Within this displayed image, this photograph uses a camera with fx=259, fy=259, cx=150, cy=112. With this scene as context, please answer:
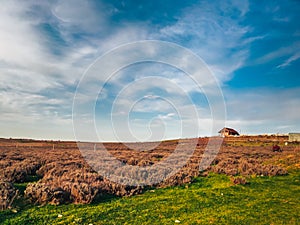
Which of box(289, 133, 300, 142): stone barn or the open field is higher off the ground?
box(289, 133, 300, 142): stone barn

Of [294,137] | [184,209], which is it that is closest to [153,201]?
[184,209]

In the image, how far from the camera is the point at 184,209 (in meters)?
9.21

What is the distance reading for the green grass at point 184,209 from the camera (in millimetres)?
7992

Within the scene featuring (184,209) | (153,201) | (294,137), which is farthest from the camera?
(294,137)

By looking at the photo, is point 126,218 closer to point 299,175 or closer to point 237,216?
point 237,216

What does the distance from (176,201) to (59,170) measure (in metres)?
7.45

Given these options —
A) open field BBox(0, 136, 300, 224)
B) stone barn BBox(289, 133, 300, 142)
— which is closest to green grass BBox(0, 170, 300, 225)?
open field BBox(0, 136, 300, 224)

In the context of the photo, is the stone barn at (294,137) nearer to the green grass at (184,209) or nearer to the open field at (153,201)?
the open field at (153,201)

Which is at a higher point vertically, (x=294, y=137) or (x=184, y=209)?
(x=294, y=137)

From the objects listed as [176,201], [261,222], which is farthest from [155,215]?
[261,222]

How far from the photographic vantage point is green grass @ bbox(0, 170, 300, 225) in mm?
7992

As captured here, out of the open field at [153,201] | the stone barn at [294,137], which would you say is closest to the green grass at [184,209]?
the open field at [153,201]

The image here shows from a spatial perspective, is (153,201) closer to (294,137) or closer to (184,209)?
(184,209)

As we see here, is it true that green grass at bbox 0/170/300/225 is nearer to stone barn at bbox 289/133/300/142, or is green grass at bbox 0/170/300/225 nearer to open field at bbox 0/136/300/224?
open field at bbox 0/136/300/224
